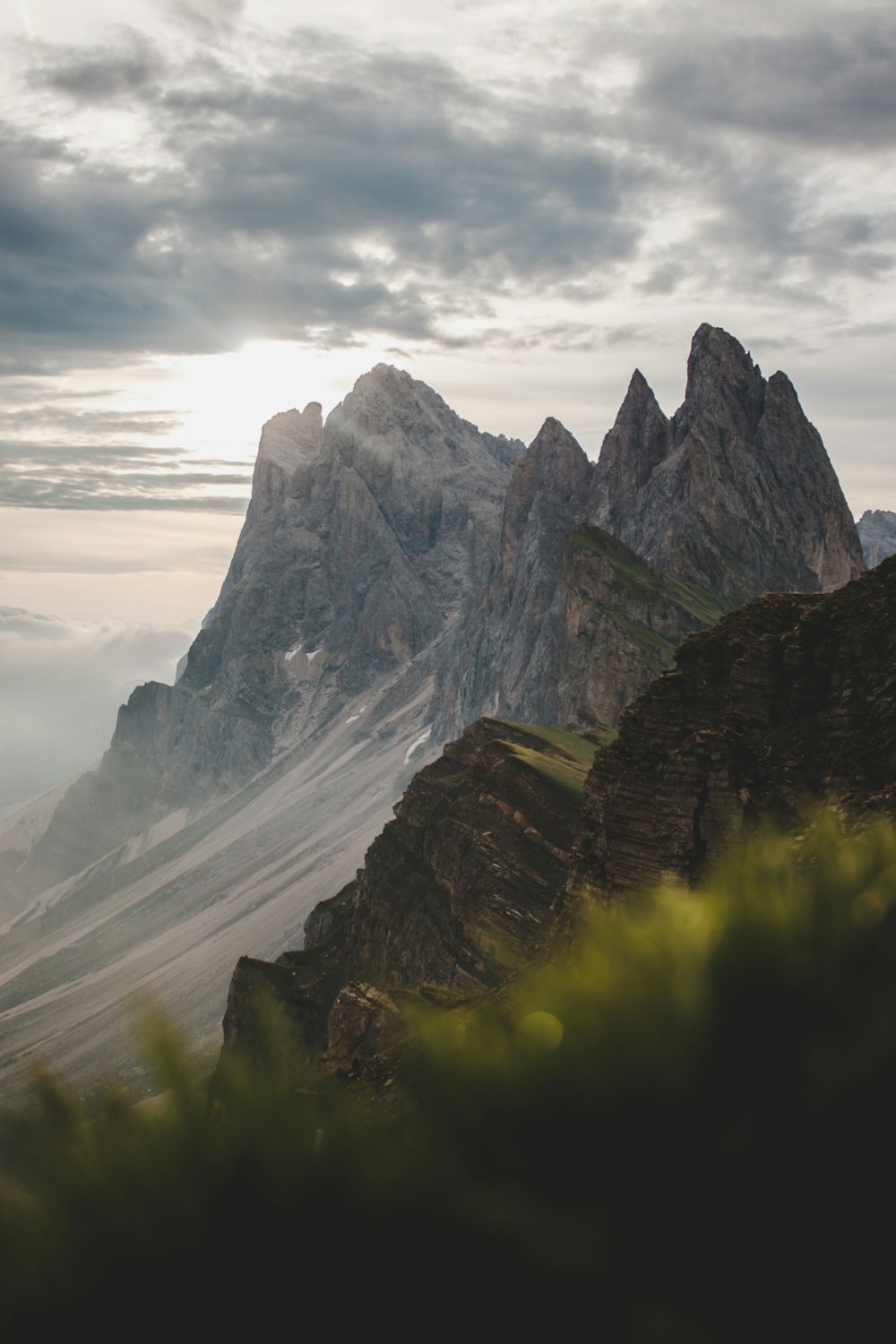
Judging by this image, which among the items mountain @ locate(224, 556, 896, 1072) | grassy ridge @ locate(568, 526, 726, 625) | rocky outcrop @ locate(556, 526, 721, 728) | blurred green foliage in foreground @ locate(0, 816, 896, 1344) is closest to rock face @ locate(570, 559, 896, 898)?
mountain @ locate(224, 556, 896, 1072)

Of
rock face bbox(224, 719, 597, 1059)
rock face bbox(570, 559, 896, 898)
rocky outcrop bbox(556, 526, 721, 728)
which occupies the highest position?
rocky outcrop bbox(556, 526, 721, 728)

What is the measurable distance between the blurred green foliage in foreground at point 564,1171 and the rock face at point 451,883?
6153 centimetres

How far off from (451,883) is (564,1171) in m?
81.7

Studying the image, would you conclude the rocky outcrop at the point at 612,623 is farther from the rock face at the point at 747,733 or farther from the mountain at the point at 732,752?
the rock face at the point at 747,733

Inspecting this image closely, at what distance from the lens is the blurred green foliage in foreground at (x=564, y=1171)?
346 cm

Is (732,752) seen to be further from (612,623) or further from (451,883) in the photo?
(612,623)

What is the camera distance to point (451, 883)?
276ft

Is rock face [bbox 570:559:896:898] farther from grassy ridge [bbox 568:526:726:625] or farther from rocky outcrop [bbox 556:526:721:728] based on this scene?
grassy ridge [bbox 568:526:726:625]

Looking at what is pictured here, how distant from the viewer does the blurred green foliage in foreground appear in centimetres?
346

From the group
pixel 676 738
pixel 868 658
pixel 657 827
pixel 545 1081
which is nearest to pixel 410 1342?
pixel 545 1081

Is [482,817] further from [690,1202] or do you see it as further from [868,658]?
[690,1202]

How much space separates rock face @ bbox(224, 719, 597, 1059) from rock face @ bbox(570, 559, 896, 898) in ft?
122

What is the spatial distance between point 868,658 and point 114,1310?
23.0 m

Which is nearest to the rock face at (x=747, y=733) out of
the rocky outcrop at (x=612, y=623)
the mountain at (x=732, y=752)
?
the mountain at (x=732, y=752)
